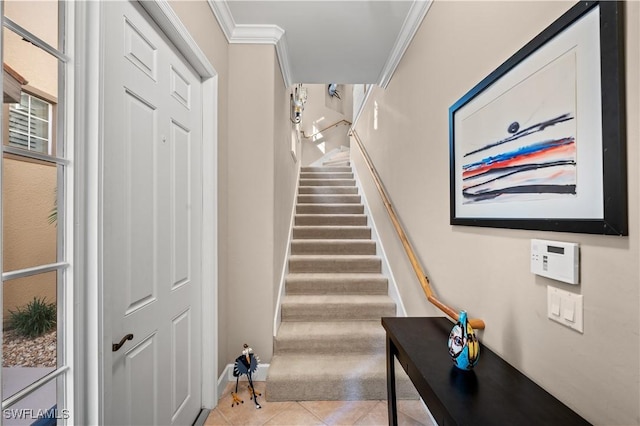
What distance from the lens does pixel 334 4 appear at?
5.89ft

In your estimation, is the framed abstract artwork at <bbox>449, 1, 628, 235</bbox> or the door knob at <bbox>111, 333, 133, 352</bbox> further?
the door knob at <bbox>111, 333, 133, 352</bbox>

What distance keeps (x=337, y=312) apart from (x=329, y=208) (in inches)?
72.8

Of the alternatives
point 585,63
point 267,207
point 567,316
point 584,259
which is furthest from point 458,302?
point 267,207

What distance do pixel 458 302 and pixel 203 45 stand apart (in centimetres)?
203

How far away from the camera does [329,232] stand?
3.39 metres

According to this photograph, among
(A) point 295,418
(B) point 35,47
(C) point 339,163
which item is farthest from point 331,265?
(C) point 339,163

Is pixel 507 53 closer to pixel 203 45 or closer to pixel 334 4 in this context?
pixel 334 4

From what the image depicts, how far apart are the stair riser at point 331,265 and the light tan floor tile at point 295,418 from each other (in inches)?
50.3

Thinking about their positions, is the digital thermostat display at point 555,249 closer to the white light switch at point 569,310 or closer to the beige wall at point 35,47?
the white light switch at point 569,310

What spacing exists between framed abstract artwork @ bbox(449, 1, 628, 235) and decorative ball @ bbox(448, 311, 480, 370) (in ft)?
1.36

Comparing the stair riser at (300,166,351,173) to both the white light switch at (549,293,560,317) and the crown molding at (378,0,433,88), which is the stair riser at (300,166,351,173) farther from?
the white light switch at (549,293,560,317)

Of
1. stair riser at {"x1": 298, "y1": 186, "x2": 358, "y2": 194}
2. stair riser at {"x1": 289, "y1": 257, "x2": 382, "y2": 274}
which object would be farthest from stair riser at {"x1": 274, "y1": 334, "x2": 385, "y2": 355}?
stair riser at {"x1": 298, "y1": 186, "x2": 358, "y2": 194}

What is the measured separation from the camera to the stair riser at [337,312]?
7.82ft

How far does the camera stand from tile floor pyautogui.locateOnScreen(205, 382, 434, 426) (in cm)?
168
